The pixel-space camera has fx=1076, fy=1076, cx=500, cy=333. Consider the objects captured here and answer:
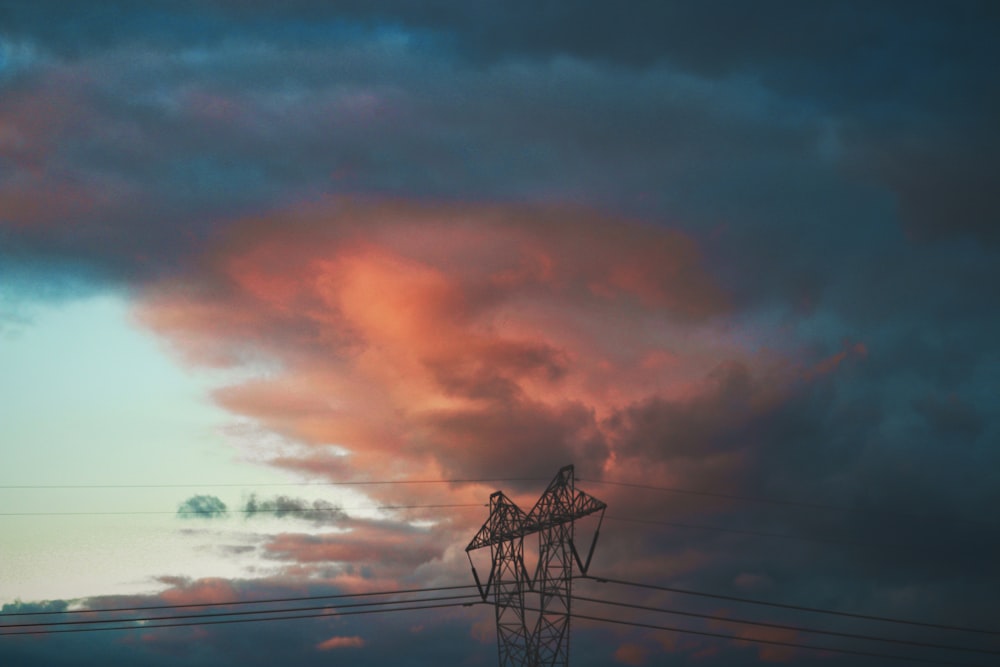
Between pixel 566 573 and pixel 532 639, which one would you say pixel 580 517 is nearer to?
pixel 566 573

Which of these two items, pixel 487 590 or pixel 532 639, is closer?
pixel 532 639

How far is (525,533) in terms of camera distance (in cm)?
9581

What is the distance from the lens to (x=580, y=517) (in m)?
93.2

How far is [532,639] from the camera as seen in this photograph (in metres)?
91.9

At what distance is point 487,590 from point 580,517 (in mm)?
11995

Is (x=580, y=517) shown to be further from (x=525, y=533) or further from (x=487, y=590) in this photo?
(x=487, y=590)

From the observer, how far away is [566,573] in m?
93.4

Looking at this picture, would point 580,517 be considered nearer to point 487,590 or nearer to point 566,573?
point 566,573

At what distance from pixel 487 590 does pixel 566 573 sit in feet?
28.3

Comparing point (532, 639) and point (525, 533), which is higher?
point (525, 533)

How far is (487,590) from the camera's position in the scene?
97.9 meters

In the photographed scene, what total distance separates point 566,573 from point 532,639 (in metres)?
6.27

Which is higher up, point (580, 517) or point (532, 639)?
point (580, 517)

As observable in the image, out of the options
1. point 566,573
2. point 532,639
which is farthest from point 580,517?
point 532,639
